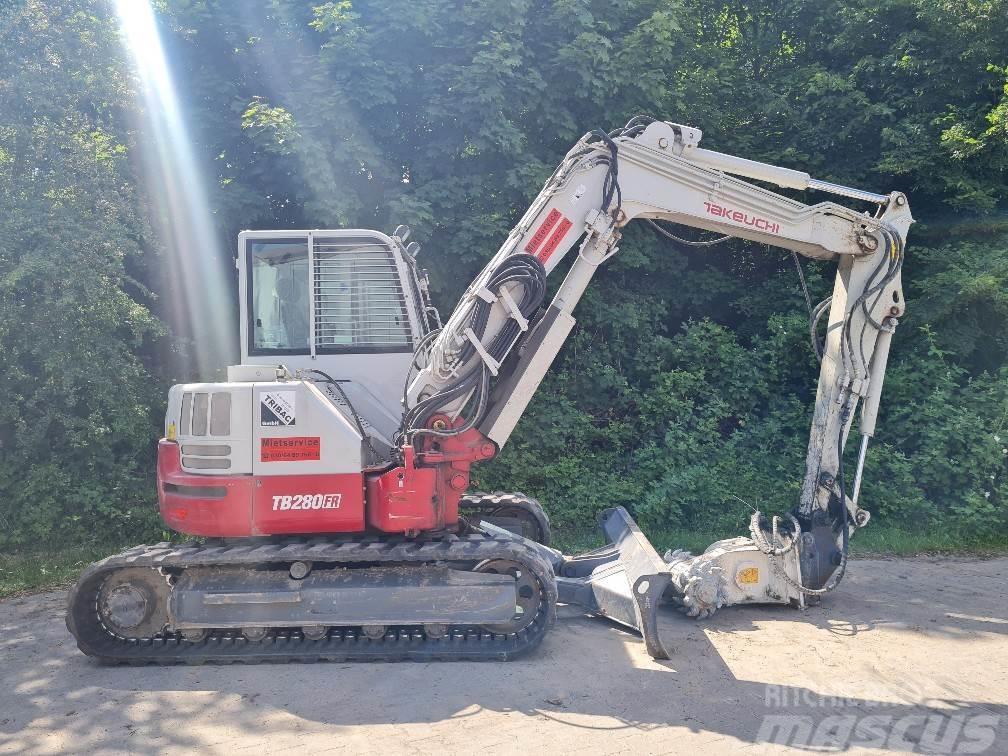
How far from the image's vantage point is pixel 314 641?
593cm

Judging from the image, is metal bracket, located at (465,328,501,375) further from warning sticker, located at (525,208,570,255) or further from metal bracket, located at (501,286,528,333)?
warning sticker, located at (525,208,570,255)

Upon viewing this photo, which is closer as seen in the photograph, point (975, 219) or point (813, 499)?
point (813, 499)

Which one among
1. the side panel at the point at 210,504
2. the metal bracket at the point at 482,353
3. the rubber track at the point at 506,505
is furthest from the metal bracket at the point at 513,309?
the rubber track at the point at 506,505

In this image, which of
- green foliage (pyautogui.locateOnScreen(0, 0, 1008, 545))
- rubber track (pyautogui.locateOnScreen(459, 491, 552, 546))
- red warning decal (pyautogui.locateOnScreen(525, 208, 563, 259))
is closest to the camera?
red warning decal (pyautogui.locateOnScreen(525, 208, 563, 259))

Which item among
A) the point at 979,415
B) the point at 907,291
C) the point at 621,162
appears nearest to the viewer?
the point at 621,162

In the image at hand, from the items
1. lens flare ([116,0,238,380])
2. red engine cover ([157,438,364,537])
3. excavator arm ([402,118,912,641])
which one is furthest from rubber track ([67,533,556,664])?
lens flare ([116,0,238,380])

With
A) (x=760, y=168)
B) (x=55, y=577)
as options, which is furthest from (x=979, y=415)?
(x=55, y=577)

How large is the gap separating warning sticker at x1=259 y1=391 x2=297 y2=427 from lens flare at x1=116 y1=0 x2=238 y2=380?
14.7 ft

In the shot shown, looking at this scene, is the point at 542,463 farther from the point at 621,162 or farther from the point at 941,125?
the point at 941,125

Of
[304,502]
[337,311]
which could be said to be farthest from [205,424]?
[337,311]

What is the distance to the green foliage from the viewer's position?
895cm

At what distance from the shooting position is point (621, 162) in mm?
6199

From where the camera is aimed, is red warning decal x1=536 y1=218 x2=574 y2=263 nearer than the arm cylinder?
Yes

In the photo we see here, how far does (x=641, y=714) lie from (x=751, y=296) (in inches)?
311
